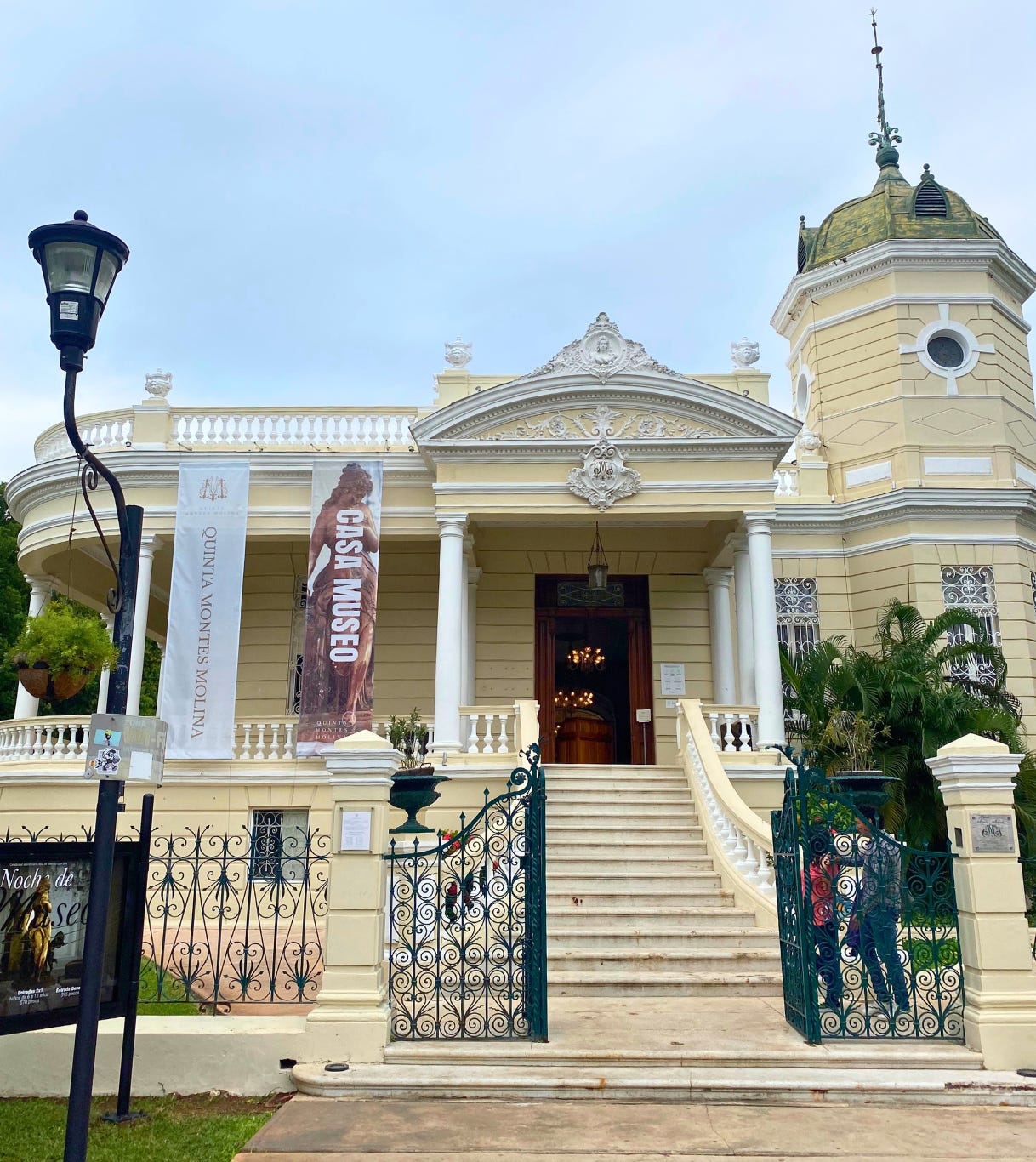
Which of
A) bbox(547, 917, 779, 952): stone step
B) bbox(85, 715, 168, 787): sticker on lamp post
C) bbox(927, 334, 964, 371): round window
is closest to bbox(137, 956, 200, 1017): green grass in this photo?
bbox(85, 715, 168, 787): sticker on lamp post

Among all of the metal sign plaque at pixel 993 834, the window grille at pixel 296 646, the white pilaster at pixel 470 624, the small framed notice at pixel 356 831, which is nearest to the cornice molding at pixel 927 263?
the white pilaster at pixel 470 624

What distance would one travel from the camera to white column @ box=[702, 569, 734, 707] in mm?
15844

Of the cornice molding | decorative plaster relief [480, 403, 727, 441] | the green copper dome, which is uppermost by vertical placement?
the green copper dome

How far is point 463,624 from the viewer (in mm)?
14672

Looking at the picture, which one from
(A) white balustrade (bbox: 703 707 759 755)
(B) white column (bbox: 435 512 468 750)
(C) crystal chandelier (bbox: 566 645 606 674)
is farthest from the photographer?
(C) crystal chandelier (bbox: 566 645 606 674)

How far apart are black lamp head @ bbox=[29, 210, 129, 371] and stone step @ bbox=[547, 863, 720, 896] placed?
7080 mm

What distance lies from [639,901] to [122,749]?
6400 mm

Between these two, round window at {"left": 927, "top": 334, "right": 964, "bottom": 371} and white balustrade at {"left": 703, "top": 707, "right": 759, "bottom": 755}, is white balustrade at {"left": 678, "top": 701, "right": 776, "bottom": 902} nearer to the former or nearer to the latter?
white balustrade at {"left": 703, "top": 707, "right": 759, "bottom": 755}

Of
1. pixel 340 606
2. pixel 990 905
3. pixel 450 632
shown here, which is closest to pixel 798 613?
pixel 450 632

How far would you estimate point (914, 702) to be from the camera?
1320 centimetres

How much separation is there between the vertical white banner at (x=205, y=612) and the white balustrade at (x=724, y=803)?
241 inches

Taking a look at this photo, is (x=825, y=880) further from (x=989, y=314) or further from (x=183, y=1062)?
Answer: (x=989, y=314)

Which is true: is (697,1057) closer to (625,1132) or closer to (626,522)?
(625,1132)

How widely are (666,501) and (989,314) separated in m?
7.21
